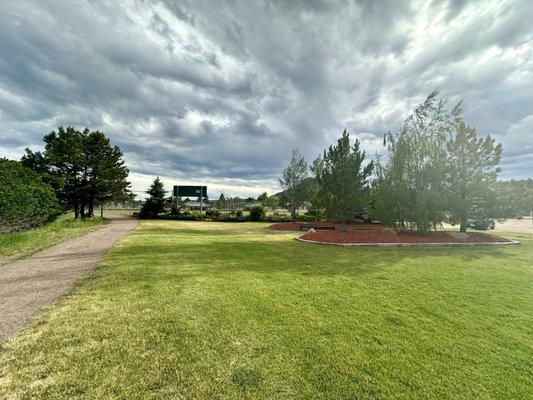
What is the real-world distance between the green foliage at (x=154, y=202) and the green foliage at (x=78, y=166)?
4639 mm

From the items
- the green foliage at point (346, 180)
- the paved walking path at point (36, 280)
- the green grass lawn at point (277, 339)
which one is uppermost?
the green foliage at point (346, 180)

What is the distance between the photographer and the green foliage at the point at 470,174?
54.4 ft

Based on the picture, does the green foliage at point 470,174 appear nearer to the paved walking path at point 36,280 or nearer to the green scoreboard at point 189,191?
the paved walking path at point 36,280

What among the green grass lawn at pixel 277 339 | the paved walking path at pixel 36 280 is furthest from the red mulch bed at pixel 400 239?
the paved walking path at pixel 36 280

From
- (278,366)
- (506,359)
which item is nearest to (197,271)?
(278,366)

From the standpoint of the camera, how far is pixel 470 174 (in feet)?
55.7

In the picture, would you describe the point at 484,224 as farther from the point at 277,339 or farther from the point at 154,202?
the point at 154,202

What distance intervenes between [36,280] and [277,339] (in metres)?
6.96

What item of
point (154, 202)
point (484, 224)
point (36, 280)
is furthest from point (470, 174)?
point (154, 202)

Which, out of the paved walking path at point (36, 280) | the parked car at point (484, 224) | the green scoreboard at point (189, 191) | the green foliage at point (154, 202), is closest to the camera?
the paved walking path at point (36, 280)

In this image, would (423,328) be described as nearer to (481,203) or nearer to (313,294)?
(313,294)

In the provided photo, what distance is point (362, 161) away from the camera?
56.2 ft

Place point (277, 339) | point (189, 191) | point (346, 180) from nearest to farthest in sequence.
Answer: point (277, 339), point (346, 180), point (189, 191)

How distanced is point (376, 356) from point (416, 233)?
52.0 ft
